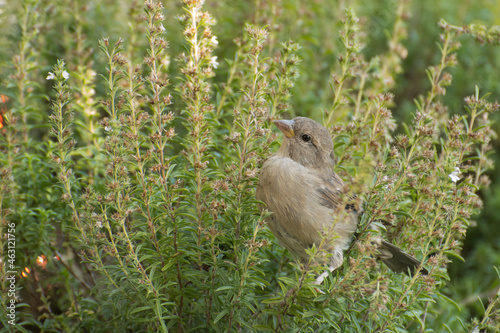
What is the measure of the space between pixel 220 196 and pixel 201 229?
0.19 meters

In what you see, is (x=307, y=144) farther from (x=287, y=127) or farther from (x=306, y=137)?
(x=287, y=127)

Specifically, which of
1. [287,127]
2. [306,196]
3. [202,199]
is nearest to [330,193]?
[306,196]

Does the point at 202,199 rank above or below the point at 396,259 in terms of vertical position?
above

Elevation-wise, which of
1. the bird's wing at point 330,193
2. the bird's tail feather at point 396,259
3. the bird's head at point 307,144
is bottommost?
the bird's tail feather at point 396,259

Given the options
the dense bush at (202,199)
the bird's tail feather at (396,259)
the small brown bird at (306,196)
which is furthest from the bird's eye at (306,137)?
the bird's tail feather at (396,259)

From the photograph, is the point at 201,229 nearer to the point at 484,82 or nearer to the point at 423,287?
the point at 423,287

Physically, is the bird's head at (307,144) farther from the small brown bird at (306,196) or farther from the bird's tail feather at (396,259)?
the bird's tail feather at (396,259)

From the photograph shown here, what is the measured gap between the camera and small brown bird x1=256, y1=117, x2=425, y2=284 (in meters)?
2.90

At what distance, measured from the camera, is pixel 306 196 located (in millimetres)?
3066

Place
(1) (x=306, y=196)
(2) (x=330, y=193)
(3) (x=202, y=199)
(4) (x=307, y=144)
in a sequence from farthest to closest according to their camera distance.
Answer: (4) (x=307, y=144), (2) (x=330, y=193), (1) (x=306, y=196), (3) (x=202, y=199)

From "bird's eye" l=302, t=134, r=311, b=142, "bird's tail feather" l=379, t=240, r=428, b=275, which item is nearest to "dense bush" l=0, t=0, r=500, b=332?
"bird's tail feather" l=379, t=240, r=428, b=275

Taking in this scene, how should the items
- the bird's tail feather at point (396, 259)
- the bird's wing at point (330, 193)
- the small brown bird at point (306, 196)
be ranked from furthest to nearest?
the bird's wing at point (330, 193) → the small brown bird at point (306, 196) → the bird's tail feather at point (396, 259)

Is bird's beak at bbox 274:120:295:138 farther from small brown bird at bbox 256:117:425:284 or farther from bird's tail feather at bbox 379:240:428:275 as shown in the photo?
bird's tail feather at bbox 379:240:428:275

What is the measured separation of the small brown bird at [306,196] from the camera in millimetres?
2896
